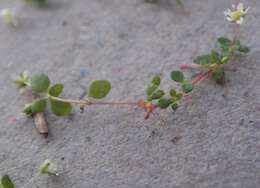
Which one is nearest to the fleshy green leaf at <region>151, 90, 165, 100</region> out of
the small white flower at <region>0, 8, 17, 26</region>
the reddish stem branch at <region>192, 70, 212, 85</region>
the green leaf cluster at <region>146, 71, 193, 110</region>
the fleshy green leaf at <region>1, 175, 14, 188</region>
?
the green leaf cluster at <region>146, 71, 193, 110</region>

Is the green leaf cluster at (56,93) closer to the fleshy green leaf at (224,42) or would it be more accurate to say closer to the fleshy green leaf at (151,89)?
the fleshy green leaf at (151,89)

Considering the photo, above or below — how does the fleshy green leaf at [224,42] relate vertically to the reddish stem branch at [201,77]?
above

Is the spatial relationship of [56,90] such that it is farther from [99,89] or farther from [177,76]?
[177,76]

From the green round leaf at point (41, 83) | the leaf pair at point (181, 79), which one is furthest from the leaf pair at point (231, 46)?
the green round leaf at point (41, 83)

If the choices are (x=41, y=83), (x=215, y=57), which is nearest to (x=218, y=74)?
(x=215, y=57)

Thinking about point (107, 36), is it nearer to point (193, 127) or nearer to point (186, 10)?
point (186, 10)

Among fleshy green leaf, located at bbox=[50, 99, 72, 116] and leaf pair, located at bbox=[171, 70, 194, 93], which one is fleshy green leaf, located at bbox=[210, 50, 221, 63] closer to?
leaf pair, located at bbox=[171, 70, 194, 93]
